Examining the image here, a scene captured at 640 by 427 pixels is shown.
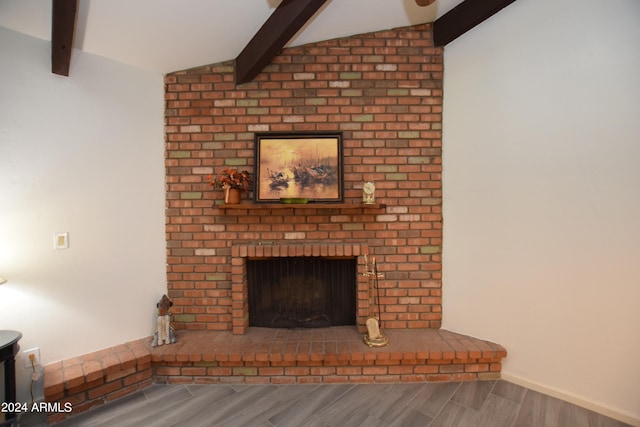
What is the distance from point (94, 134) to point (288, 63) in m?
1.56

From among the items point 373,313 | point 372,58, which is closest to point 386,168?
point 372,58

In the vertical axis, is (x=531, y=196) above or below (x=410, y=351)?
above

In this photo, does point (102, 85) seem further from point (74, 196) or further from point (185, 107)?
point (74, 196)

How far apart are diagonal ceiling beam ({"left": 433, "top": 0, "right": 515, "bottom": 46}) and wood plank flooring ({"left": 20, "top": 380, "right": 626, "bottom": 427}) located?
8.72 ft

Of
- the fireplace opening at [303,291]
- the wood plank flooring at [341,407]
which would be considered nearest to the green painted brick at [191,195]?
the fireplace opening at [303,291]

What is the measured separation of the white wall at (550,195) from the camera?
5.49 feet

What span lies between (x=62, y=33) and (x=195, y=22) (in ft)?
2.52

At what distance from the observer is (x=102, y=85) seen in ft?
6.78

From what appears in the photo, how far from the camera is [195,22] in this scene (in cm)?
187

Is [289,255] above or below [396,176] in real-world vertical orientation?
below

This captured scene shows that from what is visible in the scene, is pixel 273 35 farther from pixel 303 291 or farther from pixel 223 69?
pixel 303 291

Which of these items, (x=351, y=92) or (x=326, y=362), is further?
(x=351, y=92)

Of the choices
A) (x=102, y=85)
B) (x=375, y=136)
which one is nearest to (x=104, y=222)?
(x=102, y=85)

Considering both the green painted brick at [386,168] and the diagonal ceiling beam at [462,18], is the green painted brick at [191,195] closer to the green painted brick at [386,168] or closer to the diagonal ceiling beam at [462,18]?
the green painted brick at [386,168]
